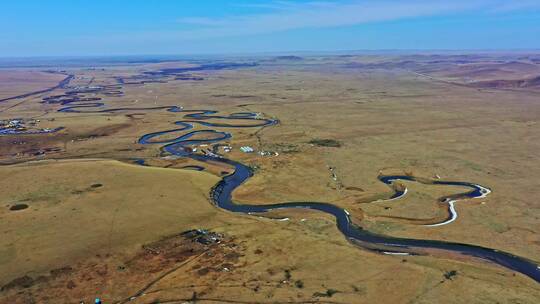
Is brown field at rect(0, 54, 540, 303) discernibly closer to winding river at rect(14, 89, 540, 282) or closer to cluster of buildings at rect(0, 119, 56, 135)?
winding river at rect(14, 89, 540, 282)

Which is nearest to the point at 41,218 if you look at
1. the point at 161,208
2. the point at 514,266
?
the point at 161,208

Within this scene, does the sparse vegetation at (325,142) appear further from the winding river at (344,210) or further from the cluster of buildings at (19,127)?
the cluster of buildings at (19,127)

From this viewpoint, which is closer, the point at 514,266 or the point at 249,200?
the point at 514,266

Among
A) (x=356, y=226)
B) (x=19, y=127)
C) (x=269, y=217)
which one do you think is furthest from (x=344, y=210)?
(x=19, y=127)

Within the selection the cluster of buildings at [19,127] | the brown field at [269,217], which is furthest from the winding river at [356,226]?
the cluster of buildings at [19,127]

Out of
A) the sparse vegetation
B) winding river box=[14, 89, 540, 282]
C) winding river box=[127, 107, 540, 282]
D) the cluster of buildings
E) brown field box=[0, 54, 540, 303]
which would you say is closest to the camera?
brown field box=[0, 54, 540, 303]

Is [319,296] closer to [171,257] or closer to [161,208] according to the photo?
[171,257]

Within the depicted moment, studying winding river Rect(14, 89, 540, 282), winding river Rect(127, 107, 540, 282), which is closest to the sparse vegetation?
winding river Rect(14, 89, 540, 282)

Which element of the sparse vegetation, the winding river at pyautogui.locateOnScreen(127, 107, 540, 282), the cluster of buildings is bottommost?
the winding river at pyautogui.locateOnScreen(127, 107, 540, 282)

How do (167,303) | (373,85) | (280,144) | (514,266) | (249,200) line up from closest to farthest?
(167,303)
(514,266)
(249,200)
(280,144)
(373,85)
